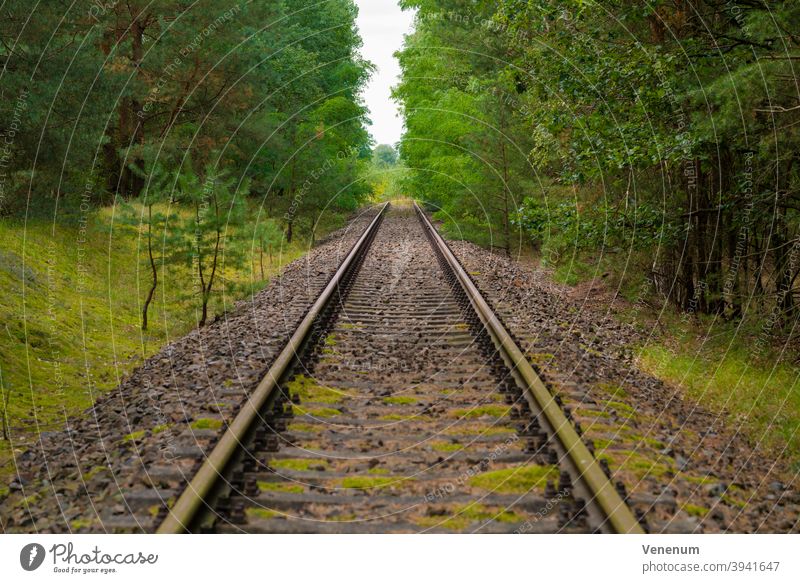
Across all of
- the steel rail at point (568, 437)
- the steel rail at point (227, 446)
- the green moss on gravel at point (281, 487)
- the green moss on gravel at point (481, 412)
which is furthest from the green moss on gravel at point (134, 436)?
the steel rail at point (568, 437)

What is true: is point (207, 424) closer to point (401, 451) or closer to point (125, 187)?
point (401, 451)

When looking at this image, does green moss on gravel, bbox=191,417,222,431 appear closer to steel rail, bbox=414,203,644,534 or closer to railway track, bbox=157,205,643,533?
railway track, bbox=157,205,643,533

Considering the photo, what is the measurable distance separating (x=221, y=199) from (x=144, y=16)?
32.4ft

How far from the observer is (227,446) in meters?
4.13

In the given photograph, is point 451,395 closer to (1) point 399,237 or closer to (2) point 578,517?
(2) point 578,517

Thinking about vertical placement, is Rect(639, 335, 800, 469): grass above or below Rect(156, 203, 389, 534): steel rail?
below

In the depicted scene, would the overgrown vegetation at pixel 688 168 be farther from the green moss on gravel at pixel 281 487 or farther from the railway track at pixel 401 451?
the green moss on gravel at pixel 281 487

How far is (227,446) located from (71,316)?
8339 millimetres

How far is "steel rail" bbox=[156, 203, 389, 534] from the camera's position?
333 centimetres

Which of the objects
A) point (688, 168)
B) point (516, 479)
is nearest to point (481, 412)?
point (516, 479)

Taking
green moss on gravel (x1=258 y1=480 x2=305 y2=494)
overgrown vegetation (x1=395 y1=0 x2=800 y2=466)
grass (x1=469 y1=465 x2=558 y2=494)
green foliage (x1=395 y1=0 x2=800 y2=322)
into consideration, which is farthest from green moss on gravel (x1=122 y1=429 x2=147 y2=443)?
green foliage (x1=395 y1=0 x2=800 y2=322)

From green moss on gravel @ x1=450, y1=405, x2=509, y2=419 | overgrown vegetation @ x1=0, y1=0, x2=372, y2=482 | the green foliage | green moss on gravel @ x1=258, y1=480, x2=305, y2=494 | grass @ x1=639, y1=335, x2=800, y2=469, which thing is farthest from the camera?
overgrown vegetation @ x1=0, y1=0, x2=372, y2=482

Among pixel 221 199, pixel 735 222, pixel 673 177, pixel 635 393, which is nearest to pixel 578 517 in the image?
pixel 635 393

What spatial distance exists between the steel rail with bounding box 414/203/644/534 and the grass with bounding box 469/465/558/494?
19 centimetres
